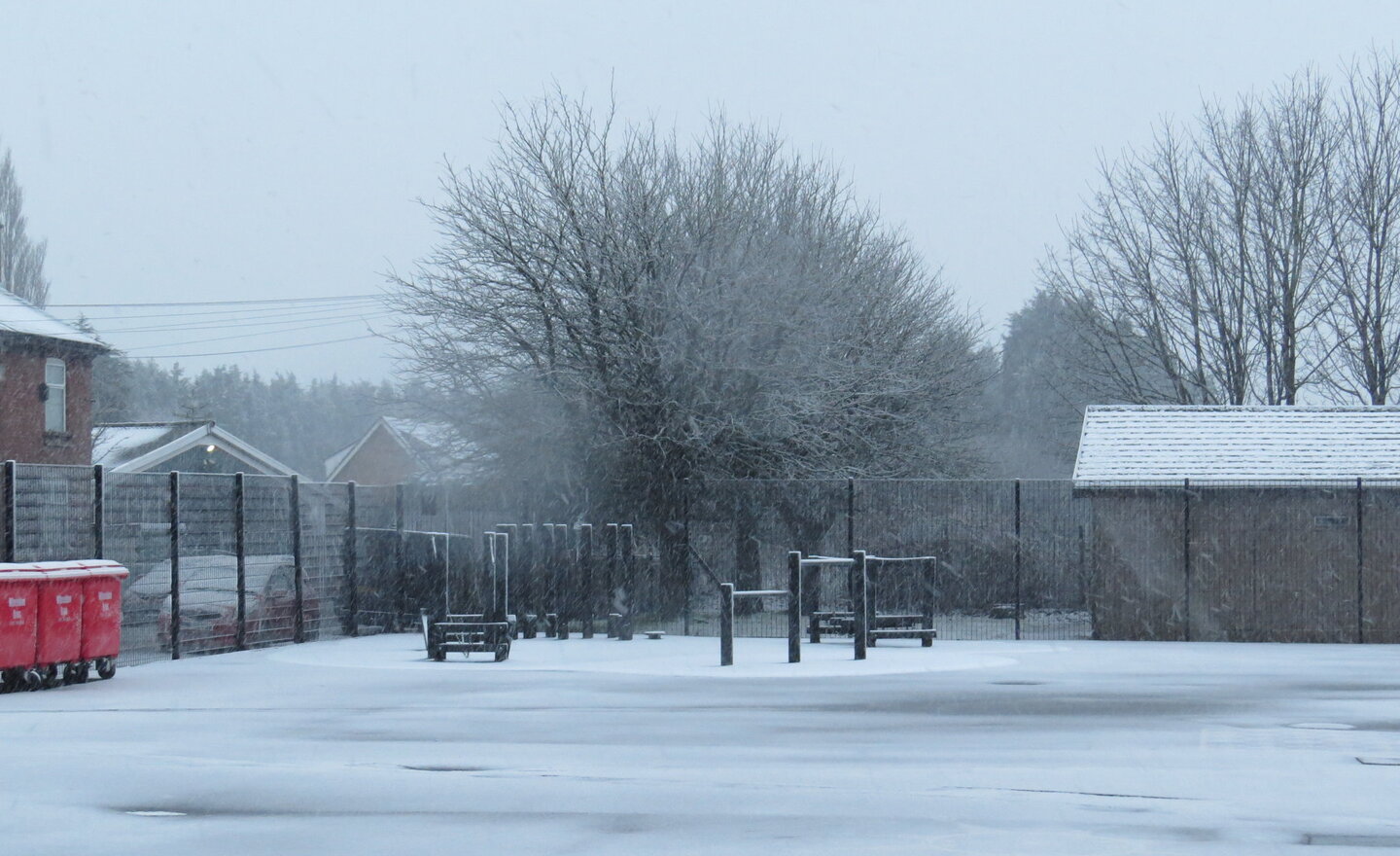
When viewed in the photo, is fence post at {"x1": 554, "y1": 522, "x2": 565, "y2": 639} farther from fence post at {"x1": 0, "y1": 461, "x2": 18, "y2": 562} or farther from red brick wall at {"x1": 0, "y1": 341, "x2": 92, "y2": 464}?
red brick wall at {"x1": 0, "y1": 341, "x2": 92, "y2": 464}

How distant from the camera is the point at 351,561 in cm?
2406

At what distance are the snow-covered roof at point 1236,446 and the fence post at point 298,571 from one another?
11.2 metres

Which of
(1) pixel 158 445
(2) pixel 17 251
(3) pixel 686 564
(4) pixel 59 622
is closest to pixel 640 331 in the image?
(3) pixel 686 564

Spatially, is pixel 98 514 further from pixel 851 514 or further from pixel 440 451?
pixel 440 451

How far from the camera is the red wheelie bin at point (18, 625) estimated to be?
1558 cm

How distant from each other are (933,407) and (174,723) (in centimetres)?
2581

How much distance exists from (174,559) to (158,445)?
35.0 meters

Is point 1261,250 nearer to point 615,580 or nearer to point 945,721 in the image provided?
point 615,580

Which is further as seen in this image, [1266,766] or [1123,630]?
[1123,630]

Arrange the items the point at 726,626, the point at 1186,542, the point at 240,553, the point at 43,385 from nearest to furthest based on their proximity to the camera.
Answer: the point at 726,626 → the point at 240,553 → the point at 1186,542 → the point at 43,385

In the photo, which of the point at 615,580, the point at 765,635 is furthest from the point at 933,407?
the point at 615,580

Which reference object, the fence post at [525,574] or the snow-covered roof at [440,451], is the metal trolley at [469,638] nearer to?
the fence post at [525,574]

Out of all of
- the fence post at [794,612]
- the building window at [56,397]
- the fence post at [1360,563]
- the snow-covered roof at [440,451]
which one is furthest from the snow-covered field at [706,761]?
the building window at [56,397]

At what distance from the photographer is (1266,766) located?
10398mm
